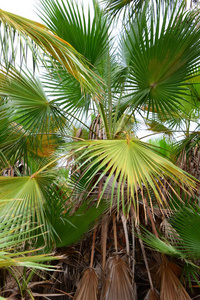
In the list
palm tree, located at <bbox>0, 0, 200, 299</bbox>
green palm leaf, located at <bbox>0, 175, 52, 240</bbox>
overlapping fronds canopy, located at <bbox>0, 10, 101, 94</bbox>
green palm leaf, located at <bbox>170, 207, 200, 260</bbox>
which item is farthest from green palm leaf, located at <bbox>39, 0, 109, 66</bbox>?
green palm leaf, located at <bbox>170, 207, 200, 260</bbox>

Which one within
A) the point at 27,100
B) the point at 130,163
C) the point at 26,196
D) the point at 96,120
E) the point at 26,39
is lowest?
the point at 26,196

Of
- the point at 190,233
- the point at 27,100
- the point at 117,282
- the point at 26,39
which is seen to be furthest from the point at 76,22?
the point at 117,282

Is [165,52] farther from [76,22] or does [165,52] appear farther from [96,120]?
[96,120]

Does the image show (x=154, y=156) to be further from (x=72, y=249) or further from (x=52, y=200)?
(x=72, y=249)

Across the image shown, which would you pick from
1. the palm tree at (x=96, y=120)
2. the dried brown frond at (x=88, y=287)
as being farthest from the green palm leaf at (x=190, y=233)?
the dried brown frond at (x=88, y=287)

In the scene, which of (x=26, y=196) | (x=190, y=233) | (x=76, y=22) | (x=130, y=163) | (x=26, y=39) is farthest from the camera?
(x=76, y=22)

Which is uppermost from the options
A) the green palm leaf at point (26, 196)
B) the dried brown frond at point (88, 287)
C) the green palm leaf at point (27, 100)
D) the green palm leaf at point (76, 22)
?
the green palm leaf at point (76, 22)

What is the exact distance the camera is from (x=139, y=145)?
1.94 metres

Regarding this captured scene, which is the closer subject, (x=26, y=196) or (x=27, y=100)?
(x=26, y=196)

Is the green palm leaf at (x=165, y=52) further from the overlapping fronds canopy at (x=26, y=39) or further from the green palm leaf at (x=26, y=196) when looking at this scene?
the green palm leaf at (x=26, y=196)

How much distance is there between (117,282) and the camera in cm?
219

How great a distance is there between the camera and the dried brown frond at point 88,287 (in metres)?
2.13

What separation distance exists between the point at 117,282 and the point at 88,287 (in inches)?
7.6

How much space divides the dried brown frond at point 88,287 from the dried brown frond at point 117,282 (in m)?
0.08
